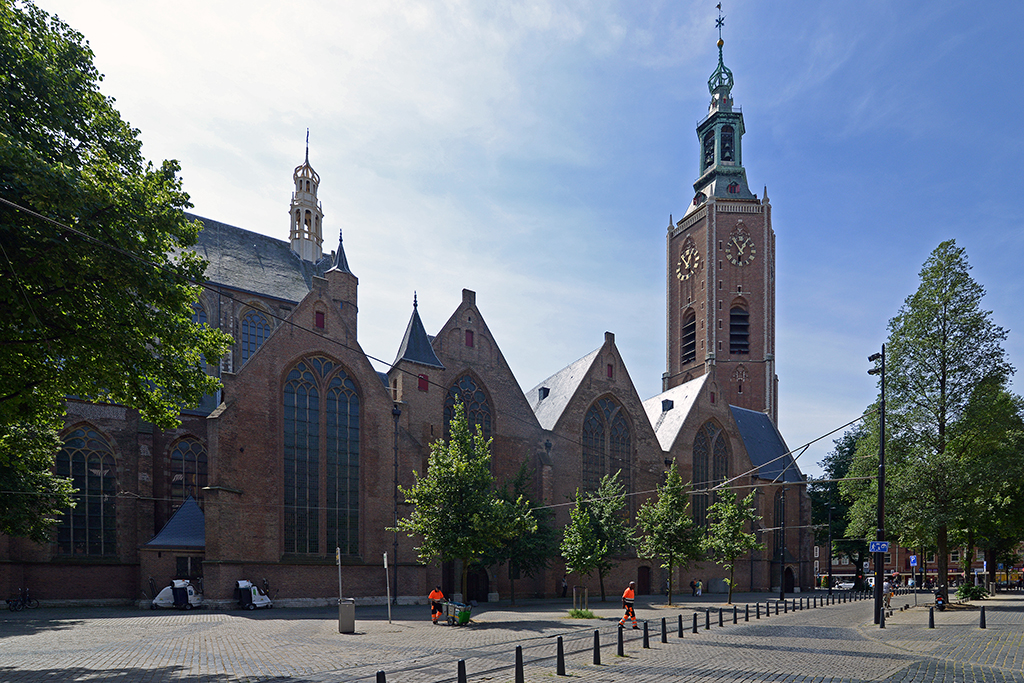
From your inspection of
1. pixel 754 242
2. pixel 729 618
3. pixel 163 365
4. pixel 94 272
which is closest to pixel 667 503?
pixel 729 618

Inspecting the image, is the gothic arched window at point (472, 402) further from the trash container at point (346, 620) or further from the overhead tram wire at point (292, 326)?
the trash container at point (346, 620)

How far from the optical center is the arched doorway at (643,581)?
47062 millimetres

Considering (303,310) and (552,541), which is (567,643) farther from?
(303,310)

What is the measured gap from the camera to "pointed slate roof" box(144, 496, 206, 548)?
31.6 metres

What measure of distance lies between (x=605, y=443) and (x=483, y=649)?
3015 cm

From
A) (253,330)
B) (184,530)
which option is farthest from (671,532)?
(253,330)

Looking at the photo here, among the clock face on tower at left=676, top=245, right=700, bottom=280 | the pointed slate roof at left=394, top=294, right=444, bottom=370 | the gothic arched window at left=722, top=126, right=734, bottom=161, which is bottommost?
the pointed slate roof at left=394, top=294, right=444, bottom=370

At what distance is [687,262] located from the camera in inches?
2896

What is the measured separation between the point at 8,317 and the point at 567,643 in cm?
1450

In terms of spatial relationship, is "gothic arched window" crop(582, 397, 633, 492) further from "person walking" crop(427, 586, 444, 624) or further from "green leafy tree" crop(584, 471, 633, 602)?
"person walking" crop(427, 586, 444, 624)

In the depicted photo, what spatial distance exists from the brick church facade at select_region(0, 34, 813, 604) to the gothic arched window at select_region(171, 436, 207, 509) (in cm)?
8

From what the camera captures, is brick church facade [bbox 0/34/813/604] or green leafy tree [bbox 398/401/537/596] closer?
green leafy tree [bbox 398/401/537/596]

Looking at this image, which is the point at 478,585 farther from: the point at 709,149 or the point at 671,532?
the point at 709,149

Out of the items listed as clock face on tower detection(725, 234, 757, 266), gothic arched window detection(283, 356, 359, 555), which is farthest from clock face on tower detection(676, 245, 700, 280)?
gothic arched window detection(283, 356, 359, 555)
